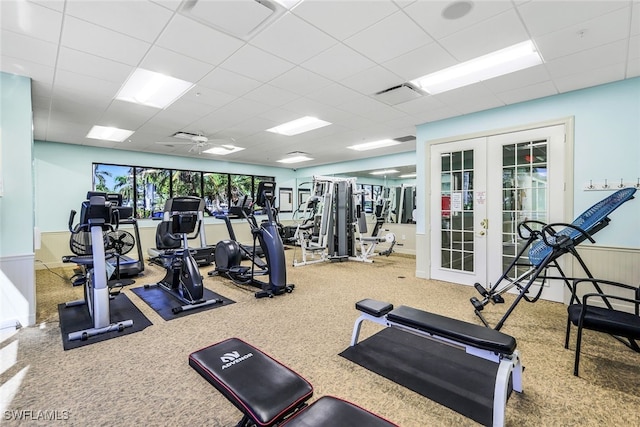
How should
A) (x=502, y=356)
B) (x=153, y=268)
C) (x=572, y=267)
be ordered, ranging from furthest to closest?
(x=153, y=268) < (x=572, y=267) < (x=502, y=356)

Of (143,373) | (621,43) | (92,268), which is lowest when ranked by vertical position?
(143,373)

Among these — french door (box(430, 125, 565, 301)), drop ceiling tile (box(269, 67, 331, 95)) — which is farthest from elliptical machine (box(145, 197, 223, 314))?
french door (box(430, 125, 565, 301))

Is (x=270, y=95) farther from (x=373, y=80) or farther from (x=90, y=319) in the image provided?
(x=90, y=319)

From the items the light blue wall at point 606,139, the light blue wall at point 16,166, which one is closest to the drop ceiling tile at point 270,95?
the light blue wall at point 16,166

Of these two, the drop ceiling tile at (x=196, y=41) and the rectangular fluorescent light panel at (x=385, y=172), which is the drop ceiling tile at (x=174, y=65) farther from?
the rectangular fluorescent light panel at (x=385, y=172)

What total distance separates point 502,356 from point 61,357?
3.53 meters

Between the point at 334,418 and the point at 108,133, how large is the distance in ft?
22.2

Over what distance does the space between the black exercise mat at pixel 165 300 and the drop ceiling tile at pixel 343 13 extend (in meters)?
3.44

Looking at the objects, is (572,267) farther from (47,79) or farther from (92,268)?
(47,79)

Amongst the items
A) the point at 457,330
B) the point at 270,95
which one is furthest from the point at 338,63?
the point at 457,330

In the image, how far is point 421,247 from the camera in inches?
210

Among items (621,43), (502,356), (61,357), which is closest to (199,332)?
(61,357)

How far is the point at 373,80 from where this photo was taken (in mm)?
3488

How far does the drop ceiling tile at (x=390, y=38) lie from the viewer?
242 cm
